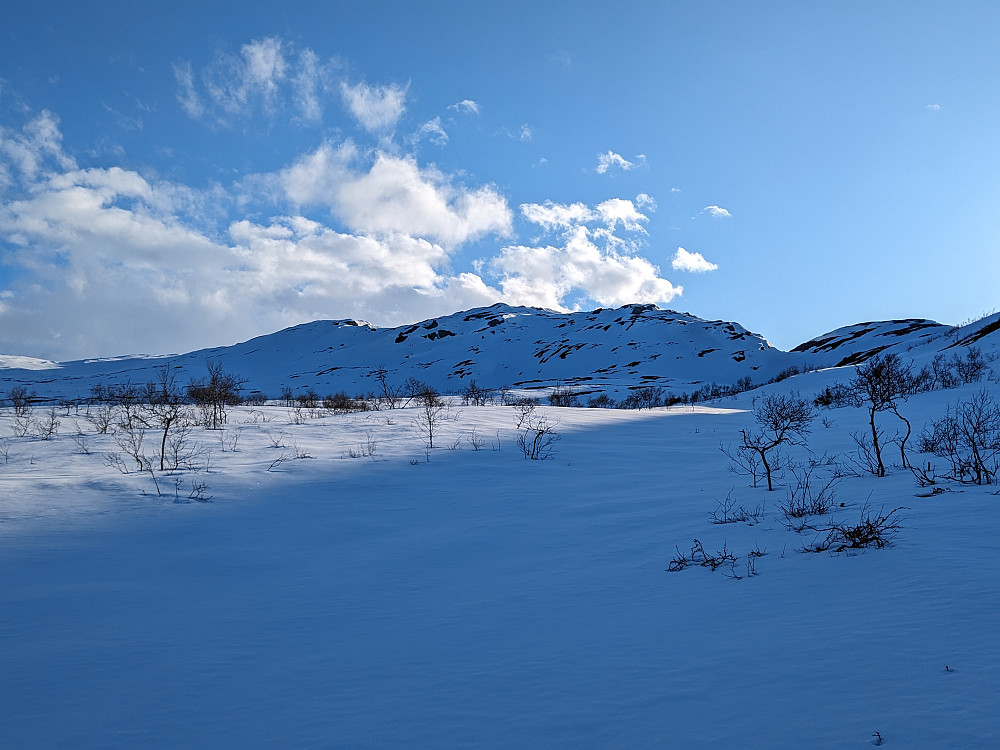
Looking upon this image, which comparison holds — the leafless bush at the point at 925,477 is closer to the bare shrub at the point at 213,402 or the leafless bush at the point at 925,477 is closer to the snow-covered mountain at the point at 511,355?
the bare shrub at the point at 213,402

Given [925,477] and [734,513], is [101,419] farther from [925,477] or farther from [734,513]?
[925,477]

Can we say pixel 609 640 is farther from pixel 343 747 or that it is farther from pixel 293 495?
pixel 293 495

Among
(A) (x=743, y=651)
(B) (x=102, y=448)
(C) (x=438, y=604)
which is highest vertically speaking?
(B) (x=102, y=448)

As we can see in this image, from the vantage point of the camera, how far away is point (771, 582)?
10.4ft

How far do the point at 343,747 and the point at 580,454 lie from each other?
26.6 feet

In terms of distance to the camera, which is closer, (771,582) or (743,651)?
(743,651)

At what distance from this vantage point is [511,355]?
82.8 m

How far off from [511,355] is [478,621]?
262 ft

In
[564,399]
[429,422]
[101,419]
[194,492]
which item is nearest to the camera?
[194,492]

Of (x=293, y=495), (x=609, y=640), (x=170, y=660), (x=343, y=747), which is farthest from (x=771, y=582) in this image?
(x=293, y=495)

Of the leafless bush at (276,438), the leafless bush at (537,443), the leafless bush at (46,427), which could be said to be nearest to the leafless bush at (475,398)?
the leafless bush at (537,443)

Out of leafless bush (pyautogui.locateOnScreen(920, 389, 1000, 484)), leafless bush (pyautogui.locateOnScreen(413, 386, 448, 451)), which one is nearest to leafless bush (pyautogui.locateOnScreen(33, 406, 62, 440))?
leafless bush (pyautogui.locateOnScreen(413, 386, 448, 451))

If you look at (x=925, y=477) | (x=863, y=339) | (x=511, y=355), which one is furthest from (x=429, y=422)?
(x=511, y=355)

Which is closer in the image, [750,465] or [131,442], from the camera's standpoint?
[131,442]
